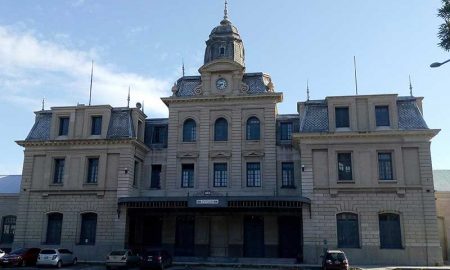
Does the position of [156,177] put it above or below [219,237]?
above

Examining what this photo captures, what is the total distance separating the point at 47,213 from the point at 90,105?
10.2m

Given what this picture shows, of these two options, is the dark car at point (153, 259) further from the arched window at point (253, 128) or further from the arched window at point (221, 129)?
the arched window at point (253, 128)

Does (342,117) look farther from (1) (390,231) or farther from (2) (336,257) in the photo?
(2) (336,257)

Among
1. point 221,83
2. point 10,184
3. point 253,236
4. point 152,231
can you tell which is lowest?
point 253,236

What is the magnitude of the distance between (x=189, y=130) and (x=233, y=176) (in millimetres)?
6041


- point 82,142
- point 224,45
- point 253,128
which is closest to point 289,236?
point 253,128

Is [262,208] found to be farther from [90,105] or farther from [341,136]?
[90,105]

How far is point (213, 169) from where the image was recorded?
40781 mm

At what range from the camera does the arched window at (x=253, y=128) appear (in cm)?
4084

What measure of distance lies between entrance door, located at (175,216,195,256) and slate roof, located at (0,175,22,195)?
1835 centimetres

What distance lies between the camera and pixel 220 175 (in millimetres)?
40688

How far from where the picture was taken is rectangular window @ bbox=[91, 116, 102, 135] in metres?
41.6

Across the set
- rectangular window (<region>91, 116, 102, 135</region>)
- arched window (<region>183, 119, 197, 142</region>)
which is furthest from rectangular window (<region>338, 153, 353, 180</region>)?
rectangular window (<region>91, 116, 102, 135</region>)

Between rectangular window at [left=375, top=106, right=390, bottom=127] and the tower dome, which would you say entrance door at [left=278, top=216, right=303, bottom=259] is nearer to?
rectangular window at [left=375, top=106, right=390, bottom=127]
